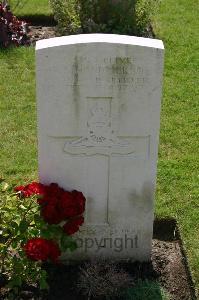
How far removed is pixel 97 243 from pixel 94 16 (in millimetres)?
4705

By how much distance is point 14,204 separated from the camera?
4.32 meters

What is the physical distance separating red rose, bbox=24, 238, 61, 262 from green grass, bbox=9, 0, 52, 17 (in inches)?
237

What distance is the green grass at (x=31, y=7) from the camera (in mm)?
9720

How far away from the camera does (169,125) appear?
684cm

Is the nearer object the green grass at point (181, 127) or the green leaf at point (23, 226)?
the green leaf at point (23, 226)

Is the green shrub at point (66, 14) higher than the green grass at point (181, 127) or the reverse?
higher

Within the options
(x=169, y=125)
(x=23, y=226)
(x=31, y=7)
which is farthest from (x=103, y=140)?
(x=31, y=7)

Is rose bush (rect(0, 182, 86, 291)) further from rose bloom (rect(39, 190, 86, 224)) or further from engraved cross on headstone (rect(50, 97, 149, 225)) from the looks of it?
engraved cross on headstone (rect(50, 97, 149, 225))

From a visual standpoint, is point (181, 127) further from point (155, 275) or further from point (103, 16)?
point (103, 16)

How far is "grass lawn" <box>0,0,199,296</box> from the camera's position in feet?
18.2

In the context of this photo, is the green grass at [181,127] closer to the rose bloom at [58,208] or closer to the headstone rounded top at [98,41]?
the rose bloom at [58,208]

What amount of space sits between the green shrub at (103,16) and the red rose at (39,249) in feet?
15.8

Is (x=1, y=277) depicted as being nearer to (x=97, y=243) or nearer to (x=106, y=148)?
(x=97, y=243)

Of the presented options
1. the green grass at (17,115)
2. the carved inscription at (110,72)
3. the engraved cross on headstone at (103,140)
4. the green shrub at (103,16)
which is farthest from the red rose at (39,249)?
the green shrub at (103,16)
